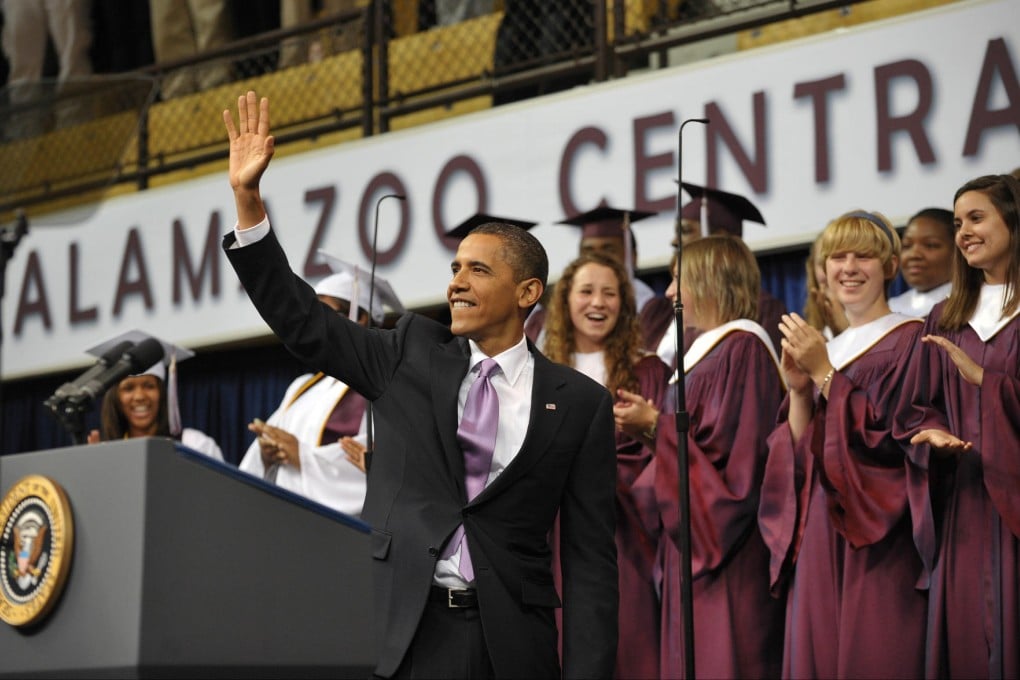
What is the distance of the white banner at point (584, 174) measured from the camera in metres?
6.20

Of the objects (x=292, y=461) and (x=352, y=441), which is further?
(x=292, y=461)

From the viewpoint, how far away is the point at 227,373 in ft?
30.8

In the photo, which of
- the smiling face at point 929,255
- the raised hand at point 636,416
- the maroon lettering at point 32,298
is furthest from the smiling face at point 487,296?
the maroon lettering at point 32,298

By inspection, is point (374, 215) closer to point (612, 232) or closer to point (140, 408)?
point (140, 408)

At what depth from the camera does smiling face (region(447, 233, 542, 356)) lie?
3.42 metres

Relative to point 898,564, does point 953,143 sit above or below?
above

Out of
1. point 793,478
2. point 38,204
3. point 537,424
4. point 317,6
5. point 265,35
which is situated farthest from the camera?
point 317,6

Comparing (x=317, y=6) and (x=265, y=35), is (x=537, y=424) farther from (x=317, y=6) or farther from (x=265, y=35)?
(x=317, y=6)

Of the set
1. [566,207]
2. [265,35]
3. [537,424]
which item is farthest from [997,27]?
[265,35]

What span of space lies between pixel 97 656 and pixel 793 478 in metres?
2.96

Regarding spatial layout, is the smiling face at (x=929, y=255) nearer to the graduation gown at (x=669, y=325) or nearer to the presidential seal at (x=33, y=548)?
the graduation gown at (x=669, y=325)

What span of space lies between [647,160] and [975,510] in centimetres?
309

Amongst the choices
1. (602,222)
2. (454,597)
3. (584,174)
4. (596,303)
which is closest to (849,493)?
(596,303)

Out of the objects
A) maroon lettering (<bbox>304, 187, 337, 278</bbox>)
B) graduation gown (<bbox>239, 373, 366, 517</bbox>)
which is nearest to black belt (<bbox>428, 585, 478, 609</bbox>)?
graduation gown (<bbox>239, 373, 366, 517</bbox>)
